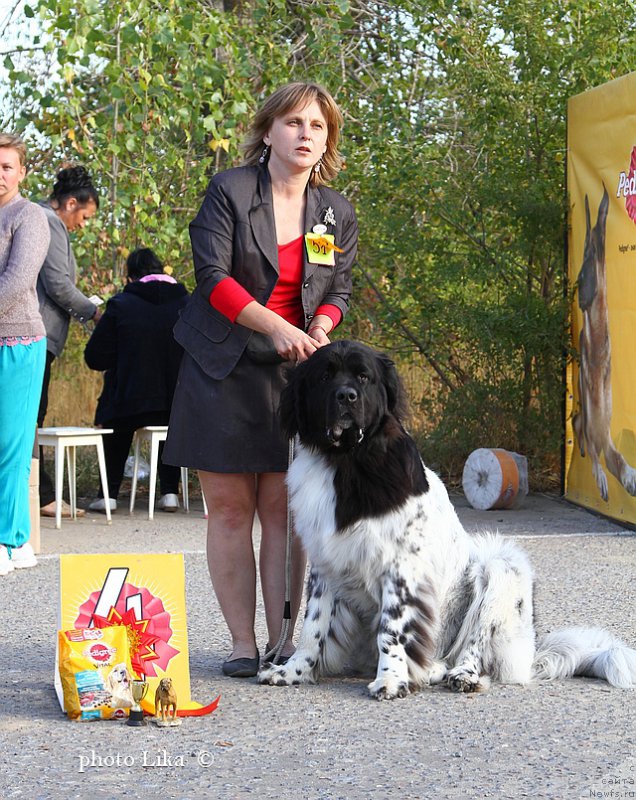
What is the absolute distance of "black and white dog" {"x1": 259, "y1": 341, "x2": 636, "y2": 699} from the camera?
4242 millimetres

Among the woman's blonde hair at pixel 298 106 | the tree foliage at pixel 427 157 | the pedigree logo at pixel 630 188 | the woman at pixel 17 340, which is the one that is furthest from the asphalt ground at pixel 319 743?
the tree foliage at pixel 427 157

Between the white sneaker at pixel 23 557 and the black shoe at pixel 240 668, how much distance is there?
2.71 m

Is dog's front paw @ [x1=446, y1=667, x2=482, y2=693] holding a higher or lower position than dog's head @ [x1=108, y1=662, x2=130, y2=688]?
lower

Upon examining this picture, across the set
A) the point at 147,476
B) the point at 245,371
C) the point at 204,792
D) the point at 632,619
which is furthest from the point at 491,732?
the point at 147,476

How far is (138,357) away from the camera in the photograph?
9.53 m

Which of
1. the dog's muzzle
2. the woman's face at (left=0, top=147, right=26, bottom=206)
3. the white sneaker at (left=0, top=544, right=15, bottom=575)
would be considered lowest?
the white sneaker at (left=0, top=544, right=15, bottom=575)

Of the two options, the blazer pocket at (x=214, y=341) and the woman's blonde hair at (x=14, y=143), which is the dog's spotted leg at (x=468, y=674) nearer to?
the blazer pocket at (x=214, y=341)

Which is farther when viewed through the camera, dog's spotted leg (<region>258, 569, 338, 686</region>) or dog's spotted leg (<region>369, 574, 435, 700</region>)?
dog's spotted leg (<region>258, 569, 338, 686</region>)

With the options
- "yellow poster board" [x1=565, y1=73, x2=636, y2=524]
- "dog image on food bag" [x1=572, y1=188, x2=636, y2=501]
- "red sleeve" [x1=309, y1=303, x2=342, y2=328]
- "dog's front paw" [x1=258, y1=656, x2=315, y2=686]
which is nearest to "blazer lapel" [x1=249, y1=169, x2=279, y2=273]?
"red sleeve" [x1=309, y1=303, x2=342, y2=328]

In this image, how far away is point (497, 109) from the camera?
10.4 meters

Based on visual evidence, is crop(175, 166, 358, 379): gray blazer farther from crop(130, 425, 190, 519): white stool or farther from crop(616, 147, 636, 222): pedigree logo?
crop(130, 425, 190, 519): white stool

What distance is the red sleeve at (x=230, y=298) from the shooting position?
4.37 m

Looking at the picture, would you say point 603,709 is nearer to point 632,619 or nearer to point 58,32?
point 632,619

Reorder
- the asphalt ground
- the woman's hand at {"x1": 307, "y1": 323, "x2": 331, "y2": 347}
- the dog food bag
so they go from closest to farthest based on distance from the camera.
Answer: the asphalt ground, the dog food bag, the woman's hand at {"x1": 307, "y1": 323, "x2": 331, "y2": 347}
